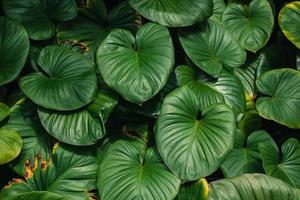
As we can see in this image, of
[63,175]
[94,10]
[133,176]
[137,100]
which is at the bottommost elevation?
[63,175]

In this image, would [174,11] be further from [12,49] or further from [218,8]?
[12,49]

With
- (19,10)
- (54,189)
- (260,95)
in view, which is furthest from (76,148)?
(260,95)

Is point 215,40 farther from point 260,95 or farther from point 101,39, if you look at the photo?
point 101,39

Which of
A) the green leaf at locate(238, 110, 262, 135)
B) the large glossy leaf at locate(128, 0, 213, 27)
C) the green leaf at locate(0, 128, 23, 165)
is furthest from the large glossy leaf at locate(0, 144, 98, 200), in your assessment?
the green leaf at locate(238, 110, 262, 135)

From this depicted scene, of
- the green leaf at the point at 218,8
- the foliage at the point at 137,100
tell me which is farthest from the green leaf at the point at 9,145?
the green leaf at the point at 218,8

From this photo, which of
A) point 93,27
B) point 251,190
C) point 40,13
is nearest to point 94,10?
point 93,27
